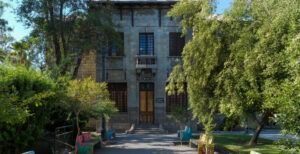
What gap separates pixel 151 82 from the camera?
41812mm

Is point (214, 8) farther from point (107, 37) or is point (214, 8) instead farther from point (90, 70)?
point (90, 70)

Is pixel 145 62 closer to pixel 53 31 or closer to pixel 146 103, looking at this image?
pixel 146 103

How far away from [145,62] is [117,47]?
3.06 meters

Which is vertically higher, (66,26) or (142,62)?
(66,26)

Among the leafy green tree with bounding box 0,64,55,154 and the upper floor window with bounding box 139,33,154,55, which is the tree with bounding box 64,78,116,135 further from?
the upper floor window with bounding box 139,33,154,55

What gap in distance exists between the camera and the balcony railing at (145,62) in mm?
41094

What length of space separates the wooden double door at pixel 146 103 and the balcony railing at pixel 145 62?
5.32 ft

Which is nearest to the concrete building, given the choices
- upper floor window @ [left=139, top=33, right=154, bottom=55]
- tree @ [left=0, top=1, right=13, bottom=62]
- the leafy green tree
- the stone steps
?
upper floor window @ [left=139, top=33, right=154, bottom=55]

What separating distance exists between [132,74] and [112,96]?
7.66 ft

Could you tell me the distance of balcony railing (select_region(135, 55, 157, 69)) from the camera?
135 ft

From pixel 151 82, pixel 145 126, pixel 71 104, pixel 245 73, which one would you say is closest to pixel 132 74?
pixel 151 82

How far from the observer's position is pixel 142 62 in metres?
41.4

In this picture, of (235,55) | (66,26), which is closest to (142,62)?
(66,26)

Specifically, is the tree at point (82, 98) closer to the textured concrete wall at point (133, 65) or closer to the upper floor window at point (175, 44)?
the textured concrete wall at point (133, 65)
